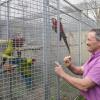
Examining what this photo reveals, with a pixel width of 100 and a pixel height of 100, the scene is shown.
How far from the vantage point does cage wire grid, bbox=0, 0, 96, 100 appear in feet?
10.5

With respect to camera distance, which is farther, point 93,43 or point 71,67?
point 71,67

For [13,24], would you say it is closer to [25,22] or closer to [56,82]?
[25,22]

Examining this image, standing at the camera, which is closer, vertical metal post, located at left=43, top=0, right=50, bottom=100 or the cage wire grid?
the cage wire grid

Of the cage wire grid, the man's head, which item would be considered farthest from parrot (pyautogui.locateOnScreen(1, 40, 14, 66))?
the man's head

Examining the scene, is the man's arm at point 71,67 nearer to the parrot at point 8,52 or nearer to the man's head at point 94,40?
the man's head at point 94,40

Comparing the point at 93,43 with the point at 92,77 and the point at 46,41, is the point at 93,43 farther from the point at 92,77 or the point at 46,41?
the point at 46,41

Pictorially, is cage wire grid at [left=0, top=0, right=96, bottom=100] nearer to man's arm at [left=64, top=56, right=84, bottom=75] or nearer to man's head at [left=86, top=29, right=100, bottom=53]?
man's arm at [left=64, top=56, right=84, bottom=75]

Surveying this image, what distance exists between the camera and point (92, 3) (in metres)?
9.29

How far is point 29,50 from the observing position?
3.52 meters

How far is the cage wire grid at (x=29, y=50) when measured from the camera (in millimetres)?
3199

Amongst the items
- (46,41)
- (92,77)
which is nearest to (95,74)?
(92,77)

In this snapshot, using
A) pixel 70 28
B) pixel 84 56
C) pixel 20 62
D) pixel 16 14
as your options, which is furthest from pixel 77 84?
pixel 84 56

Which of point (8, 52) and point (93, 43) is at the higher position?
point (93, 43)

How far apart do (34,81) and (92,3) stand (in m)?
6.52
